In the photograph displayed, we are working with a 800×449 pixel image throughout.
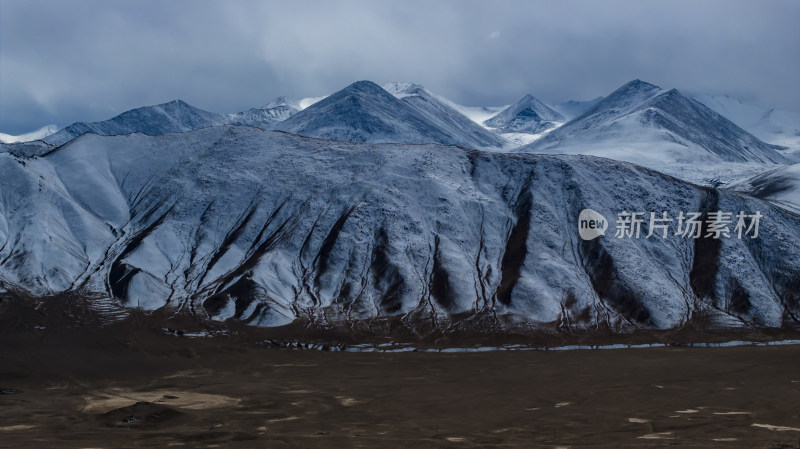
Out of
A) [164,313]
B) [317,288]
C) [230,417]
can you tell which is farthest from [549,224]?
[230,417]

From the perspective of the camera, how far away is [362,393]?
186ft

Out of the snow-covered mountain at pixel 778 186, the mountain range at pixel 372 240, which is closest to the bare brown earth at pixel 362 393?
the mountain range at pixel 372 240

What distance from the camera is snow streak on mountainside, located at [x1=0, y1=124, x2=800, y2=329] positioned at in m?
92.2

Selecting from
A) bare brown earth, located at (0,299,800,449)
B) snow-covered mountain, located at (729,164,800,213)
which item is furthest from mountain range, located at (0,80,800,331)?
bare brown earth, located at (0,299,800,449)

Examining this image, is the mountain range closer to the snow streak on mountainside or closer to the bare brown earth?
the snow streak on mountainside

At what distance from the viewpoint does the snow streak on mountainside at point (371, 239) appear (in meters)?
92.2

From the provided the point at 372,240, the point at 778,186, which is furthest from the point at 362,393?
the point at 778,186

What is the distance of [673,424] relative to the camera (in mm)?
46656

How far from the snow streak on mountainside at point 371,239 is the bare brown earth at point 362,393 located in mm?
9195

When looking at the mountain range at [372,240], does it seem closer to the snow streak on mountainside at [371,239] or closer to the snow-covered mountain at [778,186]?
the snow streak on mountainside at [371,239]

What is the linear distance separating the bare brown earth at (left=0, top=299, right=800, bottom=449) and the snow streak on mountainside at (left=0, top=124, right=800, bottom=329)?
30.2 ft

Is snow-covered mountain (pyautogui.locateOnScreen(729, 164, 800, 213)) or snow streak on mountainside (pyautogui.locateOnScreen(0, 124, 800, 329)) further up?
snow-covered mountain (pyautogui.locateOnScreen(729, 164, 800, 213))

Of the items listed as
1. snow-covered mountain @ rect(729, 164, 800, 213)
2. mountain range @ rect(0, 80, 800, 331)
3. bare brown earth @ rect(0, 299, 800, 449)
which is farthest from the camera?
snow-covered mountain @ rect(729, 164, 800, 213)

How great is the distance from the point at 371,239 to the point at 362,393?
48.8 m
